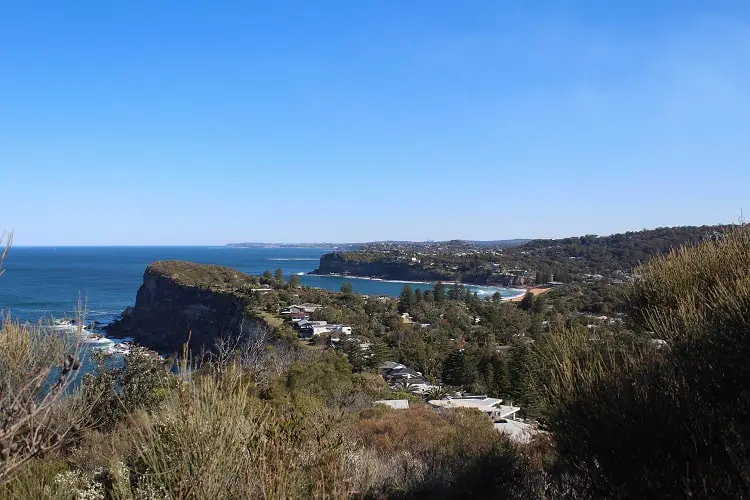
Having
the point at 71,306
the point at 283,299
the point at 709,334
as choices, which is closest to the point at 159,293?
the point at 71,306

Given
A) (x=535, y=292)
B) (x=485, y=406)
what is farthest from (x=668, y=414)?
(x=535, y=292)

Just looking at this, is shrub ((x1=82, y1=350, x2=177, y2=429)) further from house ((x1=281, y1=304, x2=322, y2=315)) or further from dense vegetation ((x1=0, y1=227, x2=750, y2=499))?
house ((x1=281, y1=304, x2=322, y2=315))

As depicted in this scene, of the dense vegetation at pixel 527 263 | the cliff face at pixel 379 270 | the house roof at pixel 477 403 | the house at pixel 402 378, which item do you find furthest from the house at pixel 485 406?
the cliff face at pixel 379 270

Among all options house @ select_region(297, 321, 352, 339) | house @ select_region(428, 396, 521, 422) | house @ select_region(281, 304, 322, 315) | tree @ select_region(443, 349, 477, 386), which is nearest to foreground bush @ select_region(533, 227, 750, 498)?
house @ select_region(428, 396, 521, 422)

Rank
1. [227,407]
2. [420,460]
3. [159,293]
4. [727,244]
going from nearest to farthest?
1. [227,407]
2. [727,244]
3. [420,460]
4. [159,293]

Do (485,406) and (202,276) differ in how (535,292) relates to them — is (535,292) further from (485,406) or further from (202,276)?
(485,406)

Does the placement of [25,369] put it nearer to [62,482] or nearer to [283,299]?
[62,482]
